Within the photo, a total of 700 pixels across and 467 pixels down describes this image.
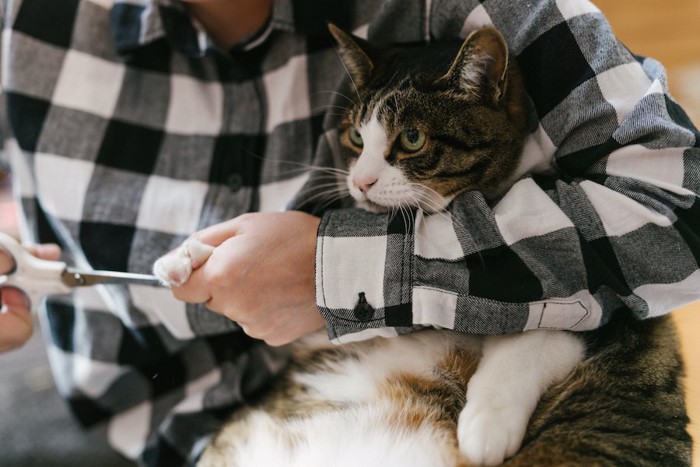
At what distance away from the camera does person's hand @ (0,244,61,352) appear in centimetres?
101

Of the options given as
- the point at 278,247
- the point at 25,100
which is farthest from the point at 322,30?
the point at 25,100

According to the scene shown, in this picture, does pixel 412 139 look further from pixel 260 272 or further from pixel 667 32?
pixel 667 32

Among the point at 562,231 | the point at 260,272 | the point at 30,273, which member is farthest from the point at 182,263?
the point at 562,231

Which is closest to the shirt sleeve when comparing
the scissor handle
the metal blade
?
the metal blade

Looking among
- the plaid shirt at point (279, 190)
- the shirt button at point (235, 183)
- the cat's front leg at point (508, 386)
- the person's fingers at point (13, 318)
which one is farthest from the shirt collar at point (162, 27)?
the cat's front leg at point (508, 386)

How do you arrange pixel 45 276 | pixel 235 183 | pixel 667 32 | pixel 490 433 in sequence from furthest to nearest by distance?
pixel 667 32 → pixel 235 183 → pixel 45 276 → pixel 490 433

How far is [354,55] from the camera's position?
93 centimetres

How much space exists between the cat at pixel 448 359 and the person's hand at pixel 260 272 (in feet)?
0.12

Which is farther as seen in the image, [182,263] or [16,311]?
[16,311]

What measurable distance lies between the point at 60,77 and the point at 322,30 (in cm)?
49

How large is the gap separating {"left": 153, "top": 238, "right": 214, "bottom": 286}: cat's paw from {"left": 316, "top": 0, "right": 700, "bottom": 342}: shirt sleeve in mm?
178

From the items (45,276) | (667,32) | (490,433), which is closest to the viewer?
(490,433)

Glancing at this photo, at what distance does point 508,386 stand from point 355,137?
1.50 feet

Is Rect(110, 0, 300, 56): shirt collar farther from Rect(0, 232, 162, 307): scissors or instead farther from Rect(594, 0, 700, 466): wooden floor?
Rect(594, 0, 700, 466): wooden floor
